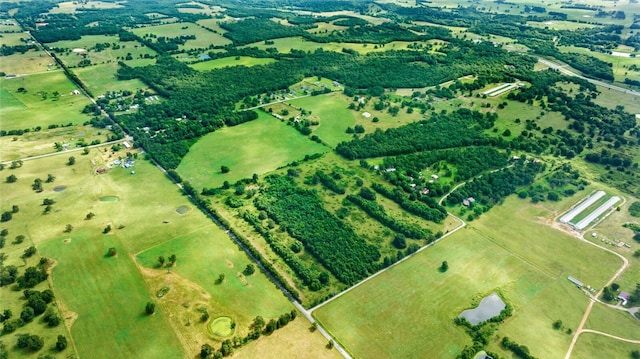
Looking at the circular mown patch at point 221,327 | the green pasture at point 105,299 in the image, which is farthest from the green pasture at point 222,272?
the green pasture at point 105,299

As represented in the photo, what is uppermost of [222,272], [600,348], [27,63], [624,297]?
[624,297]

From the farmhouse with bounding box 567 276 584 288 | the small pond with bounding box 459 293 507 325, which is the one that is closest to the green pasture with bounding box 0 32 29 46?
the small pond with bounding box 459 293 507 325

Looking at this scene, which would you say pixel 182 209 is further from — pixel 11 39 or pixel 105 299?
pixel 11 39

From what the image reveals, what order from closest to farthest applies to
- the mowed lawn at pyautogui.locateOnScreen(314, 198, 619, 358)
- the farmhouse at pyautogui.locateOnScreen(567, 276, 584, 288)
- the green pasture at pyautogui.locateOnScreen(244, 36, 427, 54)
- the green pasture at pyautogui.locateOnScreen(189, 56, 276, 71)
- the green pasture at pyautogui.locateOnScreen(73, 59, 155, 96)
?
the mowed lawn at pyautogui.locateOnScreen(314, 198, 619, 358)
the farmhouse at pyautogui.locateOnScreen(567, 276, 584, 288)
the green pasture at pyautogui.locateOnScreen(73, 59, 155, 96)
the green pasture at pyautogui.locateOnScreen(189, 56, 276, 71)
the green pasture at pyautogui.locateOnScreen(244, 36, 427, 54)

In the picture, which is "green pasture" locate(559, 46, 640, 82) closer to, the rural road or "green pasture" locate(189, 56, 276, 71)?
the rural road

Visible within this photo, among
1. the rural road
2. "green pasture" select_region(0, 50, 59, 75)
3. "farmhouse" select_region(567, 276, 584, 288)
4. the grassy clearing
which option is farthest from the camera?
"green pasture" select_region(0, 50, 59, 75)

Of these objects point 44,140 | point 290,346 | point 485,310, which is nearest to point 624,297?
point 485,310
